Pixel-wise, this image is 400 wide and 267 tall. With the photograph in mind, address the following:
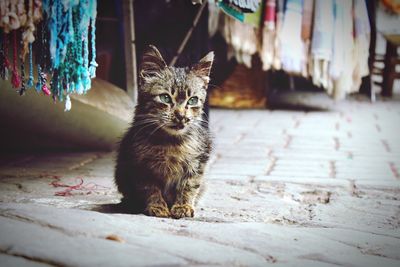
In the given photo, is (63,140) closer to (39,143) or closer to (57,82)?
(39,143)

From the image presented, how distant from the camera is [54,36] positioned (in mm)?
2408

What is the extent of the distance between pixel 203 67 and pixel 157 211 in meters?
0.88

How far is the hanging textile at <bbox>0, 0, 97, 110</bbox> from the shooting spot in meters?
2.27

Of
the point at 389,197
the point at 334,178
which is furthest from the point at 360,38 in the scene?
the point at 389,197

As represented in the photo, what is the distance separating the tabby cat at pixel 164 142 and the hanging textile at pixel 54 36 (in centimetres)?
42

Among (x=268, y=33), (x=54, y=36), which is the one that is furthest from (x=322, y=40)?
(x=54, y=36)

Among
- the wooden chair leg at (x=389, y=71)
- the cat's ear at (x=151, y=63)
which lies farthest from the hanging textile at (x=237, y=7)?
the wooden chair leg at (x=389, y=71)

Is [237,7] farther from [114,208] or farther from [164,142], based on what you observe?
[114,208]

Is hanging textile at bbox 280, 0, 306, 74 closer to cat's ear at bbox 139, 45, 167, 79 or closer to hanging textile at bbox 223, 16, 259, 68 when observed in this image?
hanging textile at bbox 223, 16, 259, 68

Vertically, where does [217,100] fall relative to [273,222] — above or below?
below

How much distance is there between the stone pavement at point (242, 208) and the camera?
2.18m

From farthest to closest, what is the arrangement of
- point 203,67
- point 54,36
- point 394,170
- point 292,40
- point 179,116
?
point 292,40, point 394,170, point 203,67, point 179,116, point 54,36

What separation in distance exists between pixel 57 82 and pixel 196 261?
1.14m

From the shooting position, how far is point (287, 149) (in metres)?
5.16
